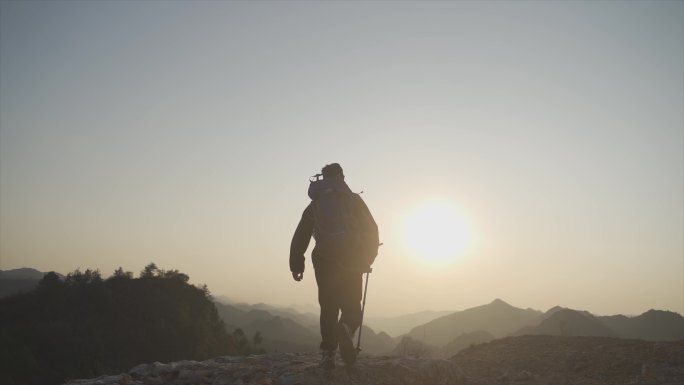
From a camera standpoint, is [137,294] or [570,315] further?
[570,315]

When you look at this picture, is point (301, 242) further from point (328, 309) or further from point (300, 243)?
point (328, 309)

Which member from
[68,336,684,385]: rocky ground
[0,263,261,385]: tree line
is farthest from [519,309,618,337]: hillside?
[68,336,684,385]: rocky ground

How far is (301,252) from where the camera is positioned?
6.73 meters

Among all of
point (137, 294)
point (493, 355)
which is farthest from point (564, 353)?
point (137, 294)

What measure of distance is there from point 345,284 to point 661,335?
11104 centimetres

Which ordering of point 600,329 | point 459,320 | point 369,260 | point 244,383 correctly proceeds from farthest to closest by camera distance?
point 459,320
point 600,329
point 369,260
point 244,383

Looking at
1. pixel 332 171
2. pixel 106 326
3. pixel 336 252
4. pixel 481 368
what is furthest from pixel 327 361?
pixel 106 326

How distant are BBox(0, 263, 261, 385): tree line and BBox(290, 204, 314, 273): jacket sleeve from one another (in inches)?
1957

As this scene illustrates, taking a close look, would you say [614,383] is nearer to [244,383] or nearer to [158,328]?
[244,383]

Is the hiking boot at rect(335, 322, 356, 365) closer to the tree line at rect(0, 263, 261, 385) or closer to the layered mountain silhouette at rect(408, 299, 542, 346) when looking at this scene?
the tree line at rect(0, 263, 261, 385)

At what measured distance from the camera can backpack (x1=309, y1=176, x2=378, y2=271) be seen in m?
6.30

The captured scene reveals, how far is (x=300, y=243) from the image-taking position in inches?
264

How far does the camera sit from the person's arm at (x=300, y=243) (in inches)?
263

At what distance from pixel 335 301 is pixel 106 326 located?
219 ft
